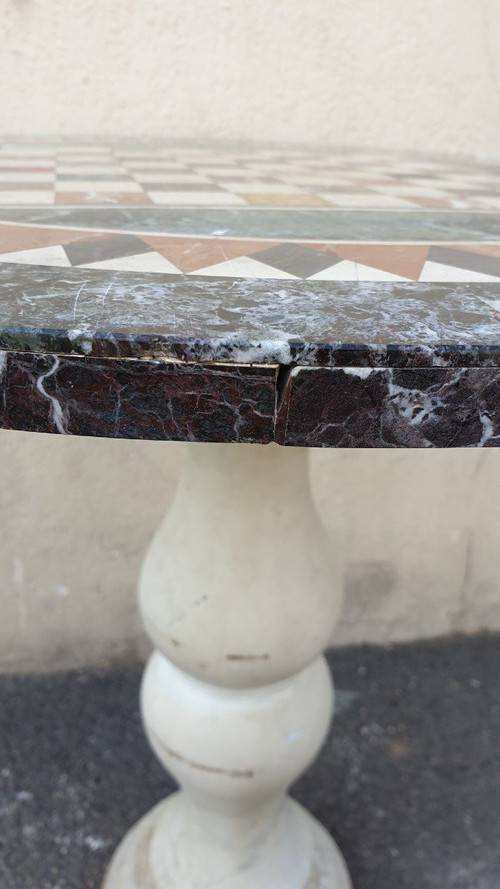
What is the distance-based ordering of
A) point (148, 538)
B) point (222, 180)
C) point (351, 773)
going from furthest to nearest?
point (148, 538)
point (351, 773)
point (222, 180)

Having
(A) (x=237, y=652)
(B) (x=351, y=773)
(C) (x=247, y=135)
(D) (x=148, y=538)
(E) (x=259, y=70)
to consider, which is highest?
(E) (x=259, y=70)

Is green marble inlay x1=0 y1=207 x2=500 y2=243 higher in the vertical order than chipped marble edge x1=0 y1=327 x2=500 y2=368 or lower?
lower

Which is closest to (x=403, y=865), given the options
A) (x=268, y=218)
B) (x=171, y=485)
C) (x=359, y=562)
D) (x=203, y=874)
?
(x=203, y=874)

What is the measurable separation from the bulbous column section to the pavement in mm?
207

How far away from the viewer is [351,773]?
1278mm

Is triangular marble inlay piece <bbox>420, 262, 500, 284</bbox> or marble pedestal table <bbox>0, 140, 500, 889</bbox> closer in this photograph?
marble pedestal table <bbox>0, 140, 500, 889</bbox>

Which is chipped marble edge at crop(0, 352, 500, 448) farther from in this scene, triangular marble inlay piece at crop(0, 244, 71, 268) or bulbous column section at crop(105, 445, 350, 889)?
bulbous column section at crop(105, 445, 350, 889)

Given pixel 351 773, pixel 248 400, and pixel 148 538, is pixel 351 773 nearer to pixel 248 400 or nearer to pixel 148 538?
pixel 148 538

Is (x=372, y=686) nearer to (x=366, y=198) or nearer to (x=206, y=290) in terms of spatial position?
(x=366, y=198)

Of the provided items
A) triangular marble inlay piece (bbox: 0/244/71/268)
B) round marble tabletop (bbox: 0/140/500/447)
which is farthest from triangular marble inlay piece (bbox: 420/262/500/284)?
triangular marble inlay piece (bbox: 0/244/71/268)

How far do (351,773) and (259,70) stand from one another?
164cm

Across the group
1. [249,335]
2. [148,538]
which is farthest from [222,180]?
[249,335]

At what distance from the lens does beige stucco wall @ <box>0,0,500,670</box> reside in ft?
4.60

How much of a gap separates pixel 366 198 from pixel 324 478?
1.97 feet
